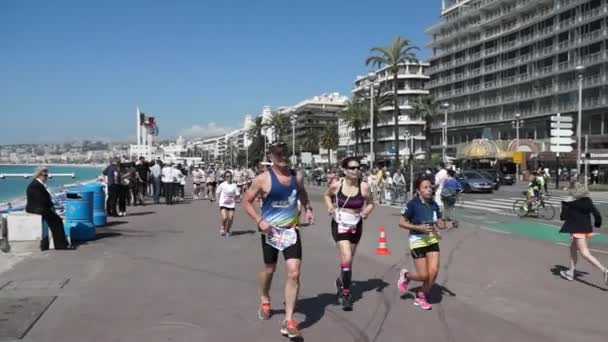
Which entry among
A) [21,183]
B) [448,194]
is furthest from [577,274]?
[21,183]

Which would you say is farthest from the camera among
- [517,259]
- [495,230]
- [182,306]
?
[495,230]

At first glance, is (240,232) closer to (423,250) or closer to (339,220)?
(339,220)

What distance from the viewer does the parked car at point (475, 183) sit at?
1345 inches

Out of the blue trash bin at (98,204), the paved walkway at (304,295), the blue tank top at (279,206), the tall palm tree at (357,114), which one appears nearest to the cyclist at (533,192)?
the paved walkway at (304,295)

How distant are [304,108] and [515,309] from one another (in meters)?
161

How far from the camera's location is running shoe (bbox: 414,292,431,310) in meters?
6.37

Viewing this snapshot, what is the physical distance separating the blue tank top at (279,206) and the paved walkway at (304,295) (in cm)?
108

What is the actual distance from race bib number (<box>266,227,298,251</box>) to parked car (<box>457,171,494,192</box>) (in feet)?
98.5

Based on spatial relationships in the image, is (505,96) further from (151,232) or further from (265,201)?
(265,201)

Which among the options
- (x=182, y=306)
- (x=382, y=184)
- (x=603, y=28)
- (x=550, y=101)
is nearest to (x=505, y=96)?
(x=550, y=101)

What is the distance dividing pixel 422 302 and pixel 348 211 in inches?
53.6

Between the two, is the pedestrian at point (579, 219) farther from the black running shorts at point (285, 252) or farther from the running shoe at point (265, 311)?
the running shoe at point (265, 311)

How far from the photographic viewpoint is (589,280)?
811 centimetres

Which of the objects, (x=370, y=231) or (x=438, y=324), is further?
(x=370, y=231)
